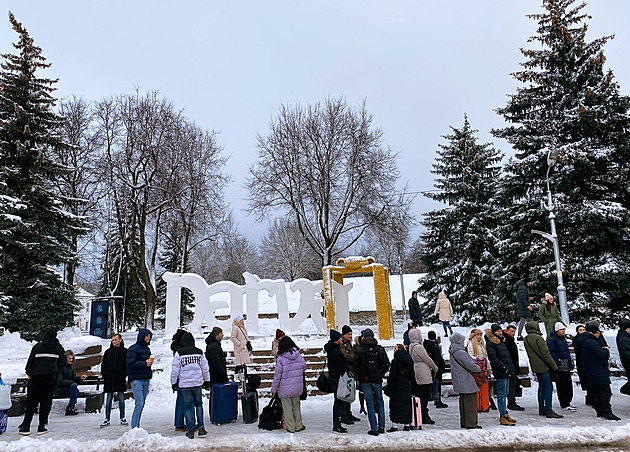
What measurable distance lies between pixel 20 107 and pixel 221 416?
17035 mm

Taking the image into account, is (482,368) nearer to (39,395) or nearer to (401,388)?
(401,388)

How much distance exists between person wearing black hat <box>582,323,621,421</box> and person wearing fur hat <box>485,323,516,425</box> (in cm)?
126

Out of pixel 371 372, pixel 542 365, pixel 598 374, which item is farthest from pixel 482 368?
pixel 371 372

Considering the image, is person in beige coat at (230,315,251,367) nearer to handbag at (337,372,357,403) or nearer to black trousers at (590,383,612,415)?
handbag at (337,372,357,403)

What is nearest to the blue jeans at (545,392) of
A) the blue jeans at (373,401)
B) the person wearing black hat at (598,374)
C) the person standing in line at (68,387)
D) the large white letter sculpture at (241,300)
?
the person wearing black hat at (598,374)

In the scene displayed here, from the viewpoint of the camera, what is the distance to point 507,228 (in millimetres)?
18781

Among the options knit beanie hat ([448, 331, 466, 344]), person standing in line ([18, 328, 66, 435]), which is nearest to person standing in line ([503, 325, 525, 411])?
knit beanie hat ([448, 331, 466, 344])

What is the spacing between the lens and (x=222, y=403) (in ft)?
25.3

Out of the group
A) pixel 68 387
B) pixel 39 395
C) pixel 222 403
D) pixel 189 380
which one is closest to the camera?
pixel 189 380

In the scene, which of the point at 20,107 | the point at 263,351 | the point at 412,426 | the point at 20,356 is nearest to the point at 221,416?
the point at 412,426

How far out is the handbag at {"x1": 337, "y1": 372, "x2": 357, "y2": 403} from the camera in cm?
680

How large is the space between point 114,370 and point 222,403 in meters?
2.06

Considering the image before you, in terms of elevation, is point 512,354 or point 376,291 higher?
point 376,291

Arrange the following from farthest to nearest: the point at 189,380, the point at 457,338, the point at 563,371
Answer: the point at 563,371, the point at 457,338, the point at 189,380
